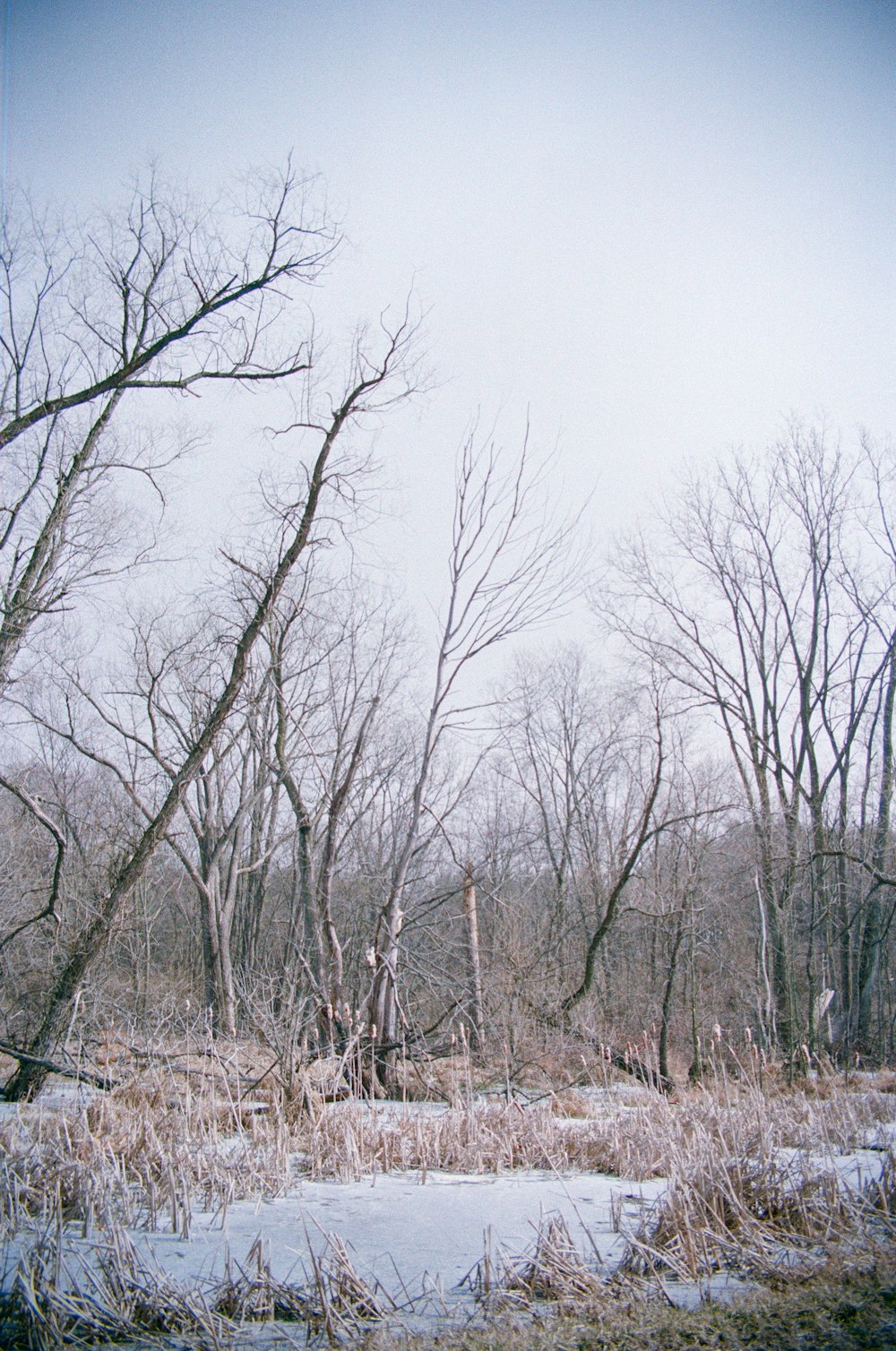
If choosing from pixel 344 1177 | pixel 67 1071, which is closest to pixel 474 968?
pixel 67 1071

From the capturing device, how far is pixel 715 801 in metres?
17.3

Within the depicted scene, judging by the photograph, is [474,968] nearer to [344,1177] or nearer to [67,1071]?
[67,1071]

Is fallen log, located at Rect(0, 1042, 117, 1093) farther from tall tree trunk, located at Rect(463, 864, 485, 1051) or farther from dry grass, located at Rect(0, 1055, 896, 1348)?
tall tree trunk, located at Rect(463, 864, 485, 1051)

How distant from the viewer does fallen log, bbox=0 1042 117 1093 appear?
686cm

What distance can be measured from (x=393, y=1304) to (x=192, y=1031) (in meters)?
5.23

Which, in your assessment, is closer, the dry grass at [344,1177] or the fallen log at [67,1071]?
the dry grass at [344,1177]

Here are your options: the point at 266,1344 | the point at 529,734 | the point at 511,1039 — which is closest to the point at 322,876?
the point at 511,1039

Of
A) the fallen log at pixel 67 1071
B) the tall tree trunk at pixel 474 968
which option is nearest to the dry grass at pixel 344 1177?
the fallen log at pixel 67 1071

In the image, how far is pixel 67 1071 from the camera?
23.0 feet

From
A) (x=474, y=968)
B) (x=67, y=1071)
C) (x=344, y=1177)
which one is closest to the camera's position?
(x=344, y=1177)

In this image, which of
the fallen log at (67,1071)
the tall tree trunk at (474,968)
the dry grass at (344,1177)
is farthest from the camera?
the tall tree trunk at (474,968)

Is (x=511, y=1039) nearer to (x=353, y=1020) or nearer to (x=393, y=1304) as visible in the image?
(x=353, y=1020)

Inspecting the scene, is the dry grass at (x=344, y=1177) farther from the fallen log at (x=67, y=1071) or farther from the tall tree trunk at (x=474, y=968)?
the tall tree trunk at (x=474, y=968)

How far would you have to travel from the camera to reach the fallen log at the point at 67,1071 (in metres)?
6.86
